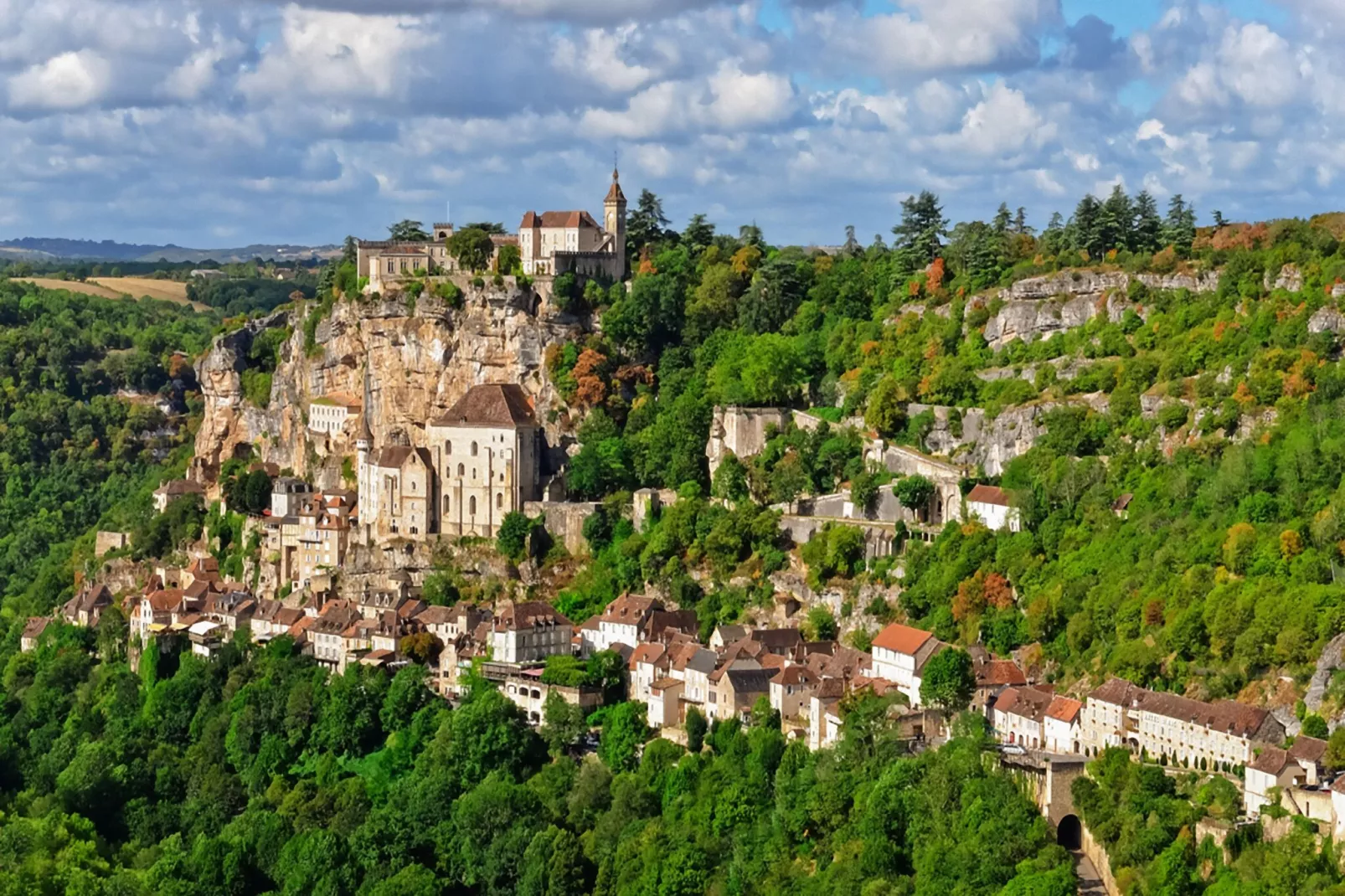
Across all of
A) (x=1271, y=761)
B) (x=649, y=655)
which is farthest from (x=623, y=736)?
(x=1271, y=761)

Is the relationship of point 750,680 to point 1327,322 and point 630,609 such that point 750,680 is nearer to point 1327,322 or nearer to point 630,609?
point 630,609

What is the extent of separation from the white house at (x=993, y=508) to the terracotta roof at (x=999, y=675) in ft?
21.8

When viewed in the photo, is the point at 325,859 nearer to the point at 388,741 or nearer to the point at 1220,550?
the point at 388,741

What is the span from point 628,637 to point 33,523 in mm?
48493

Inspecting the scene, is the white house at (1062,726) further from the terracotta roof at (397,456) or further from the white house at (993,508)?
the terracotta roof at (397,456)

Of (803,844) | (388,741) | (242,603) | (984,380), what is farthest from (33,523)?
(803,844)

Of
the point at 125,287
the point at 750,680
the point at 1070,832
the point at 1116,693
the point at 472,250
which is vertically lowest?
the point at 1070,832

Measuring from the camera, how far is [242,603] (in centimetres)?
7900

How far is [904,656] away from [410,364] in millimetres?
28303

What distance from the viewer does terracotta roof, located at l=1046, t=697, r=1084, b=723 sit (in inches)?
2196

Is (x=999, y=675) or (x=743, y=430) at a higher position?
(x=743, y=430)

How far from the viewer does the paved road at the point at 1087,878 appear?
51094 millimetres

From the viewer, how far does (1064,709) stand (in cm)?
5619

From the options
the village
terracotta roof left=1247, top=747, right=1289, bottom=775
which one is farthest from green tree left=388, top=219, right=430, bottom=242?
terracotta roof left=1247, top=747, right=1289, bottom=775
